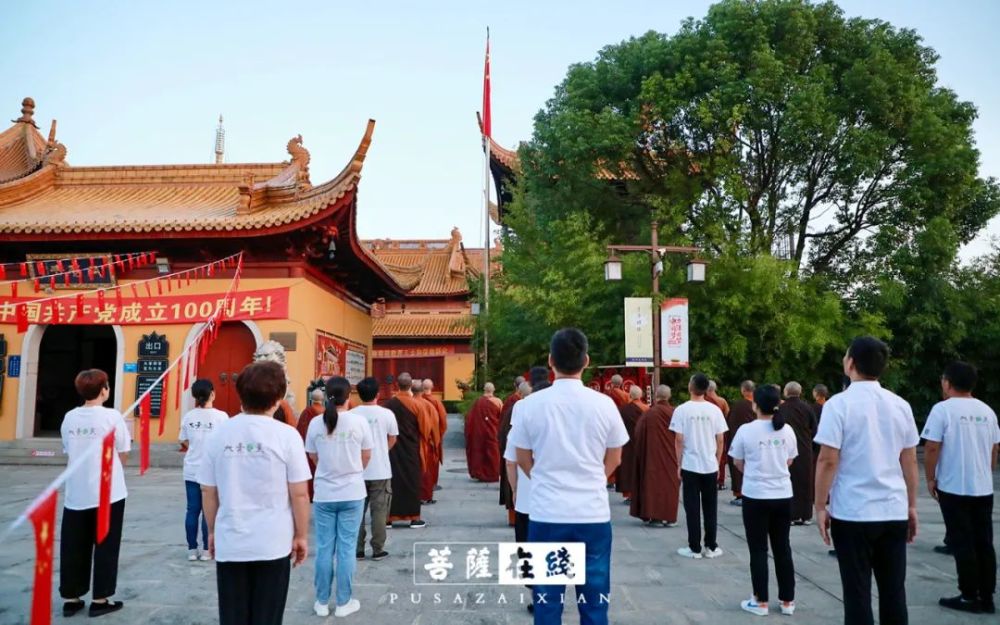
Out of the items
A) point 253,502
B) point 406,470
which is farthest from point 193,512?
point 253,502

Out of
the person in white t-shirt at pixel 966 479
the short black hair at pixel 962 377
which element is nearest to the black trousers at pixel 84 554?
the person in white t-shirt at pixel 966 479

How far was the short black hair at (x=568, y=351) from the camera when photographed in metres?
3.02

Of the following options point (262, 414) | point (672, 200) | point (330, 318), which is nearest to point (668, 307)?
point (672, 200)

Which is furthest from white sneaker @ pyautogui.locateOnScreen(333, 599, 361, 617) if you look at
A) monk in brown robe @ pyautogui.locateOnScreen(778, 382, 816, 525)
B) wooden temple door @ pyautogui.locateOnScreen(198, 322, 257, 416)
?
wooden temple door @ pyautogui.locateOnScreen(198, 322, 257, 416)

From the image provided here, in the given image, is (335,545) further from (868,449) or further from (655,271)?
(655,271)

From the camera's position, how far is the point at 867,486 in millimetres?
3250

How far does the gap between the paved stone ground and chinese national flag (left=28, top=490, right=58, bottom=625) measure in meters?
2.04

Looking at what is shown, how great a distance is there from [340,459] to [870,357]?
10.9 feet

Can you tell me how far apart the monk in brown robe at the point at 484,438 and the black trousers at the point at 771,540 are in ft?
22.1

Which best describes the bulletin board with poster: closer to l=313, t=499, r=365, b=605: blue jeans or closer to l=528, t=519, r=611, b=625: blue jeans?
l=313, t=499, r=365, b=605: blue jeans

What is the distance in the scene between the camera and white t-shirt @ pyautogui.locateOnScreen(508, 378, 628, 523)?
9.53 feet

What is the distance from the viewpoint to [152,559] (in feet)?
19.0

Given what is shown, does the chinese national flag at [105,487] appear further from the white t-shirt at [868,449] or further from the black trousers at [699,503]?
the black trousers at [699,503]

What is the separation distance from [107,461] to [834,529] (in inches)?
159
